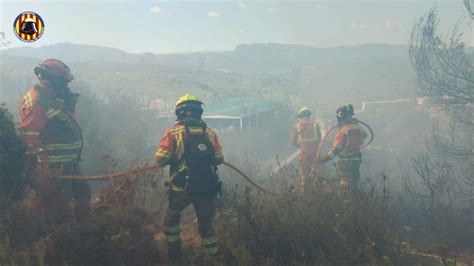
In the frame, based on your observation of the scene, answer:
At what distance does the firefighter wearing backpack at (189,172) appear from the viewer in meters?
4.59

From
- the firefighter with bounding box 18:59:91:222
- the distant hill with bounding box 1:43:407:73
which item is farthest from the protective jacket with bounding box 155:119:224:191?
the distant hill with bounding box 1:43:407:73

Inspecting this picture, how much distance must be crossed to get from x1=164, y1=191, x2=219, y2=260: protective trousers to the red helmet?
2306mm

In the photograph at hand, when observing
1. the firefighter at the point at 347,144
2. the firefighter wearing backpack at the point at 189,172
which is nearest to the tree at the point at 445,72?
the firefighter at the point at 347,144

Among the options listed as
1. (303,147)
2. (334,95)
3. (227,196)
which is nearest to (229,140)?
(303,147)

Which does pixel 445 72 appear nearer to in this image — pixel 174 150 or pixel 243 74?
pixel 174 150

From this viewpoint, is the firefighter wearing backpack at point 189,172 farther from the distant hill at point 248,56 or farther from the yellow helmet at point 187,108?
the distant hill at point 248,56

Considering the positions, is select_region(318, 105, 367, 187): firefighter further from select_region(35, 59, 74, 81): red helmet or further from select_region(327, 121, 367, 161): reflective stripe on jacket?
select_region(35, 59, 74, 81): red helmet

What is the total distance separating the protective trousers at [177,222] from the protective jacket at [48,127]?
169cm

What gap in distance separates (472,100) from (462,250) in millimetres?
4936

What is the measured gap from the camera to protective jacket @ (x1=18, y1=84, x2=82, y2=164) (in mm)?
4809

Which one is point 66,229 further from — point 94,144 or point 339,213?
point 94,144

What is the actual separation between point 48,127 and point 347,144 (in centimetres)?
580

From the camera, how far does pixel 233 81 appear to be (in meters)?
53.1

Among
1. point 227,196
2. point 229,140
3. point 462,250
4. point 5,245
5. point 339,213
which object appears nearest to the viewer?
point 5,245
